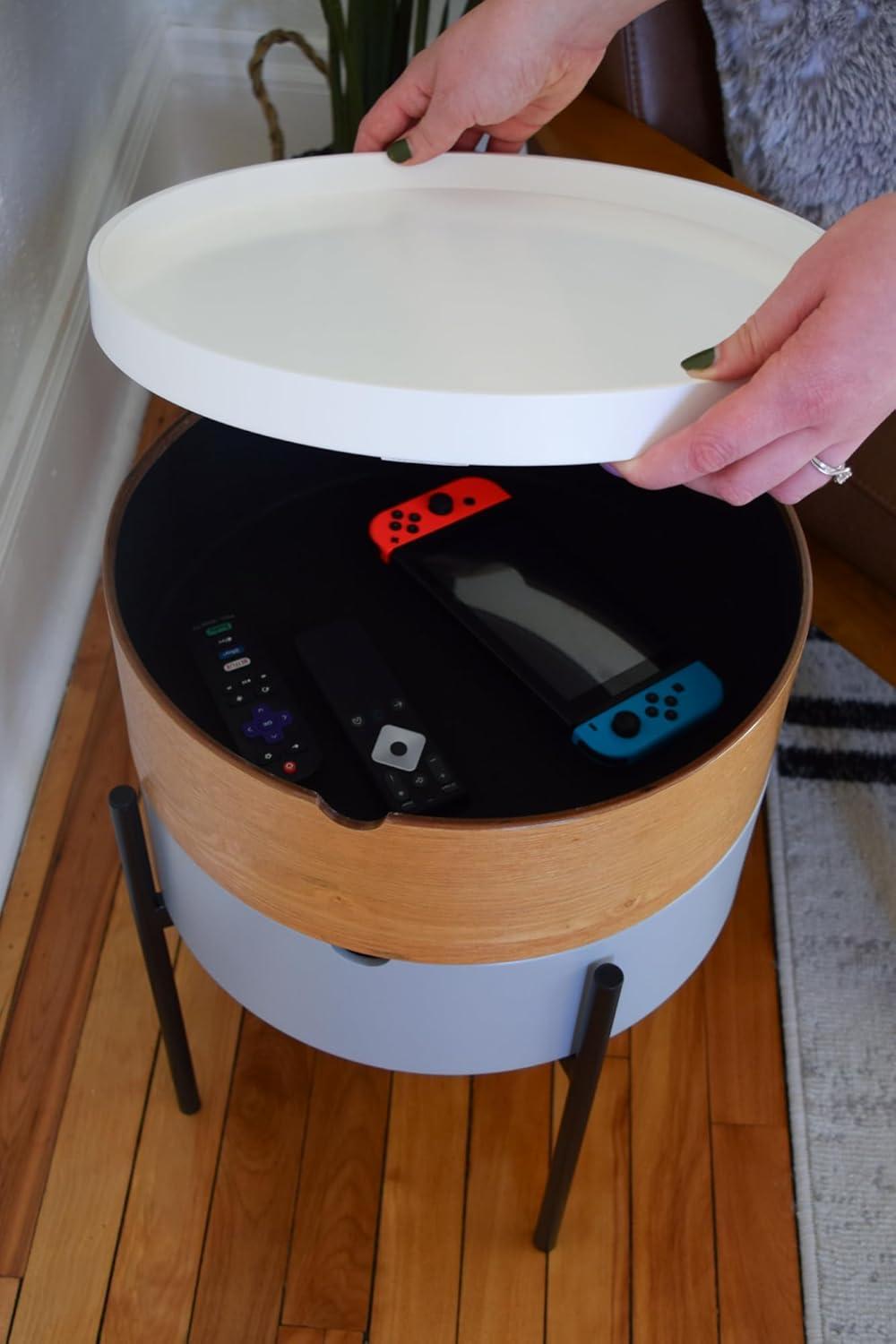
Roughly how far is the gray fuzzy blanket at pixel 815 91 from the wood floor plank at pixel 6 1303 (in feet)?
3.42

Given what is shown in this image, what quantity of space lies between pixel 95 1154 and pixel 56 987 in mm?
144

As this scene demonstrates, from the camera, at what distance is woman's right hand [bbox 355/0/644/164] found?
771mm

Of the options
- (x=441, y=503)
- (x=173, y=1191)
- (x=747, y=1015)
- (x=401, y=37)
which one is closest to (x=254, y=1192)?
(x=173, y=1191)

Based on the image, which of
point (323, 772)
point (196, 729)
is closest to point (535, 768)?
point (323, 772)

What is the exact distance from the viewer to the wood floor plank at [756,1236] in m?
0.83

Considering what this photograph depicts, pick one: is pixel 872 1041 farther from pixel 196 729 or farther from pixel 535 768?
pixel 196 729

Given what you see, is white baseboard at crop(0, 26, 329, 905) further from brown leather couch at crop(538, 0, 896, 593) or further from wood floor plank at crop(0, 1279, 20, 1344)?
brown leather couch at crop(538, 0, 896, 593)

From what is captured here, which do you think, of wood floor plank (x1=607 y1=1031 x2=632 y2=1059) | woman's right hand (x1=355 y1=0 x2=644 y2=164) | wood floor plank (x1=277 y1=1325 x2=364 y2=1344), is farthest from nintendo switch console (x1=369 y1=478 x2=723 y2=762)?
wood floor plank (x1=277 y1=1325 x2=364 y2=1344)

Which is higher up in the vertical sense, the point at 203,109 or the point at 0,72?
the point at 0,72

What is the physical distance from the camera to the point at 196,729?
0.58 metres

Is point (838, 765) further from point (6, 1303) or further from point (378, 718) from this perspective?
point (6, 1303)

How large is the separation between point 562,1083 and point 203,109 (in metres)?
1.29

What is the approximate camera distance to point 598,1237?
2.82 feet

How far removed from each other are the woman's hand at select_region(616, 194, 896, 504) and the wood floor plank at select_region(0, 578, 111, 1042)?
70 cm
